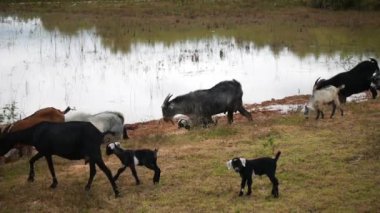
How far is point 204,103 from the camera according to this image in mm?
14883

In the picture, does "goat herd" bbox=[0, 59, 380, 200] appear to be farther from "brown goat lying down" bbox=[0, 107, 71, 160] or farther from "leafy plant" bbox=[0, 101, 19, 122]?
"leafy plant" bbox=[0, 101, 19, 122]

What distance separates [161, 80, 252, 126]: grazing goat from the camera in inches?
586

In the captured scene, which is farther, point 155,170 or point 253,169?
point 155,170

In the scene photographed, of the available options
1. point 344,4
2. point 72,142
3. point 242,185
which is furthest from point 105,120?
point 344,4

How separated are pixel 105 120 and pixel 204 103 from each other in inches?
115

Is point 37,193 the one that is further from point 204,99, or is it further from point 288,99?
point 288,99

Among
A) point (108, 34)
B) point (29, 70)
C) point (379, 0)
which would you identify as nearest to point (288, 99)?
point (29, 70)

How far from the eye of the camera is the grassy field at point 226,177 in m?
8.73

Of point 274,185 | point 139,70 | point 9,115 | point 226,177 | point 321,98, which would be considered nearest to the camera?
point 274,185

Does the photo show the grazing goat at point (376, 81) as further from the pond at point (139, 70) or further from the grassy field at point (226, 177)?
the pond at point (139, 70)

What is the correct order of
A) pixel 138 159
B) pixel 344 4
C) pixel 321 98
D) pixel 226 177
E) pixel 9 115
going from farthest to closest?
1. pixel 344 4
2. pixel 9 115
3. pixel 321 98
4. pixel 226 177
5. pixel 138 159

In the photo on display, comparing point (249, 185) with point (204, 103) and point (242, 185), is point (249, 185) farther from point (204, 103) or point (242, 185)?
point (204, 103)

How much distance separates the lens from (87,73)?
2289 centimetres

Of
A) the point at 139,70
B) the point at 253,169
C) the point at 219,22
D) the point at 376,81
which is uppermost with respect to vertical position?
the point at 219,22
